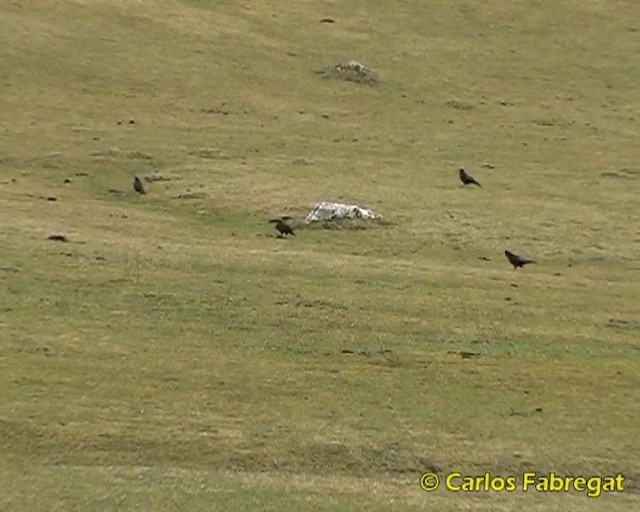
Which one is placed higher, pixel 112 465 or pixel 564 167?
pixel 112 465

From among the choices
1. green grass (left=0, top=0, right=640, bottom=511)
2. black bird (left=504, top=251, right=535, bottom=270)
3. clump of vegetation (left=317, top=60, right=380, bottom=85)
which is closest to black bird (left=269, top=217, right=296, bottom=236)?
green grass (left=0, top=0, right=640, bottom=511)

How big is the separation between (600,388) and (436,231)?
1004cm

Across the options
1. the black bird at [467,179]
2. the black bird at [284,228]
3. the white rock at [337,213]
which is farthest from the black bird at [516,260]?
the black bird at [467,179]

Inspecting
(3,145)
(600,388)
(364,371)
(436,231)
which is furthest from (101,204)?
(600,388)

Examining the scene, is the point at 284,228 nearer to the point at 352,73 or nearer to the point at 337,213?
the point at 337,213

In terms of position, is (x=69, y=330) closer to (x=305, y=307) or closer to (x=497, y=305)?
(x=305, y=307)

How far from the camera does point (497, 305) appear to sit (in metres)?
23.3

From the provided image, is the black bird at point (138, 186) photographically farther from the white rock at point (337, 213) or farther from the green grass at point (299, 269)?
the white rock at point (337, 213)

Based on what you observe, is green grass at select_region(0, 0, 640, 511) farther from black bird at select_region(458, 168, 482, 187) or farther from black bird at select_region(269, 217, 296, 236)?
black bird at select_region(458, 168, 482, 187)

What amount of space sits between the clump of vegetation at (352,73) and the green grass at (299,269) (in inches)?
24.0

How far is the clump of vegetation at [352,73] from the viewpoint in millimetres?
45688

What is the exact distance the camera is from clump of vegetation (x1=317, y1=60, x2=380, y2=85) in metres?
45.7

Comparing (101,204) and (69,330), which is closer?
(69,330)

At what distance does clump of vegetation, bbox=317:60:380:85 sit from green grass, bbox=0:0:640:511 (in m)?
0.61
